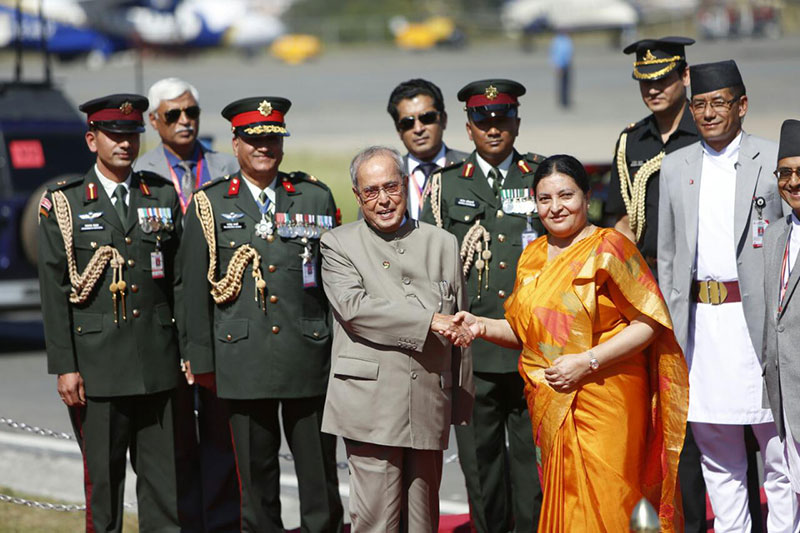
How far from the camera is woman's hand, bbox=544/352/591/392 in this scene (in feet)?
15.6

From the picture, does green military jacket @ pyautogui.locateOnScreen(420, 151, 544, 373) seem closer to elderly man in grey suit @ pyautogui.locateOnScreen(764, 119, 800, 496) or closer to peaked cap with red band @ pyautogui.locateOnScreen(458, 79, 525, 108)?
peaked cap with red band @ pyautogui.locateOnScreen(458, 79, 525, 108)

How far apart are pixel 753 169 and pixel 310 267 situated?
6.89ft

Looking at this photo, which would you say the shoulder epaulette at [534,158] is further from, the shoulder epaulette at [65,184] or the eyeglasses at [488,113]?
the shoulder epaulette at [65,184]

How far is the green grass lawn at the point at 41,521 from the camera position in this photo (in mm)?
6699

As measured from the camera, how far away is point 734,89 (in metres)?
5.53

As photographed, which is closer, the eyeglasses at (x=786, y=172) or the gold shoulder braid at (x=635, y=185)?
the eyeglasses at (x=786, y=172)

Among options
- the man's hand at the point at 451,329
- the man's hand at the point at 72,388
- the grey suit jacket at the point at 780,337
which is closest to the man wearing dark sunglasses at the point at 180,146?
the man's hand at the point at 72,388

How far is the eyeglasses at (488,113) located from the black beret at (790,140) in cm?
144

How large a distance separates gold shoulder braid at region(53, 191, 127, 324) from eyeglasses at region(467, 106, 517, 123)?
185 centimetres

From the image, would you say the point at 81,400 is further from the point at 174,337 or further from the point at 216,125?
the point at 216,125

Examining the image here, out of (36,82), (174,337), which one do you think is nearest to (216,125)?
(36,82)

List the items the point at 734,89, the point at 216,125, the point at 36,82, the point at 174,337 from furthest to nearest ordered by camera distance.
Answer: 1. the point at 216,125
2. the point at 36,82
3. the point at 174,337
4. the point at 734,89

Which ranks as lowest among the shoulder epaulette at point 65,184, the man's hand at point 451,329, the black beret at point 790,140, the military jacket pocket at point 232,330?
the military jacket pocket at point 232,330

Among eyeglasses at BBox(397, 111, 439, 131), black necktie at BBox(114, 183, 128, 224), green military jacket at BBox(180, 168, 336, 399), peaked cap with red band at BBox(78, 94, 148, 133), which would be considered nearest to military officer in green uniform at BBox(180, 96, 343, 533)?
green military jacket at BBox(180, 168, 336, 399)
